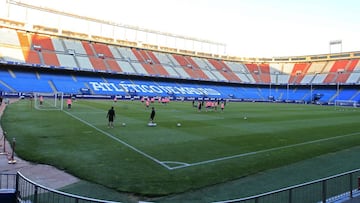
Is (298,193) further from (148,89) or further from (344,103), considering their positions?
(344,103)

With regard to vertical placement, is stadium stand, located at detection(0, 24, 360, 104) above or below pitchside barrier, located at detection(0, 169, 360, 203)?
above

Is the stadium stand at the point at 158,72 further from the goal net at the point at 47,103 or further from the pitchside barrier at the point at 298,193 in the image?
the pitchside barrier at the point at 298,193

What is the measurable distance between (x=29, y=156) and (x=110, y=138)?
5406mm

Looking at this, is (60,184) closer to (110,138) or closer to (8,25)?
(110,138)

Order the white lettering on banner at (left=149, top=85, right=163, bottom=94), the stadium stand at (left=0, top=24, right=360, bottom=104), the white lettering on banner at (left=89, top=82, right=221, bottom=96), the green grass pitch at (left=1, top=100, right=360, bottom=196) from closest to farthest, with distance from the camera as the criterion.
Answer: the green grass pitch at (left=1, top=100, right=360, bottom=196)
the stadium stand at (left=0, top=24, right=360, bottom=104)
the white lettering on banner at (left=89, top=82, right=221, bottom=96)
the white lettering on banner at (left=149, top=85, right=163, bottom=94)

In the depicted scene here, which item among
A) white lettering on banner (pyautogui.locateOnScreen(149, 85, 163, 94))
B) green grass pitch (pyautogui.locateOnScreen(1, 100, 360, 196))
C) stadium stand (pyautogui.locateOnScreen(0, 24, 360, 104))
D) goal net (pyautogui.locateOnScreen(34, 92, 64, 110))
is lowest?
green grass pitch (pyautogui.locateOnScreen(1, 100, 360, 196))

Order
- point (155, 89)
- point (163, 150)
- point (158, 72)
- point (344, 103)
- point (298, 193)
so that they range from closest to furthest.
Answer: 1. point (298, 193)
2. point (163, 150)
3. point (155, 89)
4. point (344, 103)
5. point (158, 72)

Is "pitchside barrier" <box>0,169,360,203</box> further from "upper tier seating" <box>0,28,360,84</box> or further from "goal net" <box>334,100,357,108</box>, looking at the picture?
"goal net" <box>334,100,357,108</box>

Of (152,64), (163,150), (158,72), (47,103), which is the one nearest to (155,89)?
(158,72)

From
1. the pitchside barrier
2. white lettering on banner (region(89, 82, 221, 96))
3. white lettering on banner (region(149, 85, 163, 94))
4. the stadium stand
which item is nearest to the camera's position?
the pitchside barrier

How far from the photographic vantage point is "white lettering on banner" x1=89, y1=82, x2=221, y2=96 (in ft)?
225

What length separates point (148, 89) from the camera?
244 feet

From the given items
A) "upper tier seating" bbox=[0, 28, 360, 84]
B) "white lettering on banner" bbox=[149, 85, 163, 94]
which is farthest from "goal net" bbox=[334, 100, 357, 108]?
"white lettering on banner" bbox=[149, 85, 163, 94]

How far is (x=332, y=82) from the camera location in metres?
88.8
